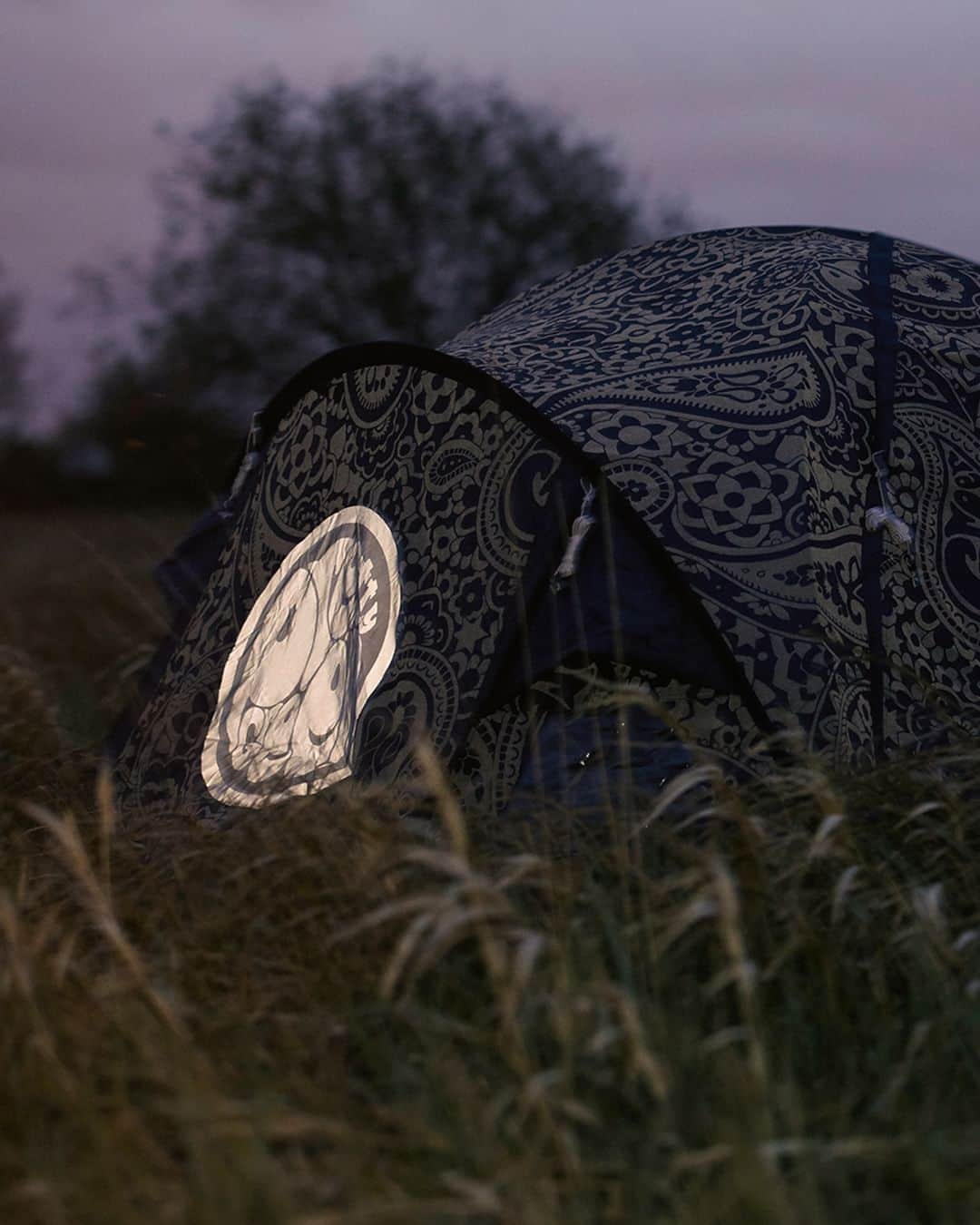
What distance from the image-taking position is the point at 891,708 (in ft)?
10.1

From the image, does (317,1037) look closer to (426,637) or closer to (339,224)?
(426,637)

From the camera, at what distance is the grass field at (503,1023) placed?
1547 mm

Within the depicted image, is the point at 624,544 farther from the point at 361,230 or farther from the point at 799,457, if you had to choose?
the point at 361,230

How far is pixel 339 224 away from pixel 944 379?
12377mm

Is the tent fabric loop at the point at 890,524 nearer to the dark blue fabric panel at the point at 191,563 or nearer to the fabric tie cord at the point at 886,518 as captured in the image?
the fabric tie cord at the point at 886,518

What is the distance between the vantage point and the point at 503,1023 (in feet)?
5.99

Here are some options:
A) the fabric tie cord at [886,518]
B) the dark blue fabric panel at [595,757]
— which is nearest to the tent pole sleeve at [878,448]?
the fabric tie cord at [886,518]

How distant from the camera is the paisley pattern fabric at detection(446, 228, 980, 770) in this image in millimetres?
3008

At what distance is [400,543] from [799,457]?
850mm

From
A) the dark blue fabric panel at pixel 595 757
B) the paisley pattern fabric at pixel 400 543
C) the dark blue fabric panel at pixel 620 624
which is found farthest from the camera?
the paisley pattern fabric at pixel 400 543

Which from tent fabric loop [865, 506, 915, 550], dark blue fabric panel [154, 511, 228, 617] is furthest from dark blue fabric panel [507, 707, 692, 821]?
dark blue fabric panel [154, 511, 228, 617]

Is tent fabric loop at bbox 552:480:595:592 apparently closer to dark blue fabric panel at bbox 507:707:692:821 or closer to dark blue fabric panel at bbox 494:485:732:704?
dark blue fabric panel at bbox 494:485:732:704

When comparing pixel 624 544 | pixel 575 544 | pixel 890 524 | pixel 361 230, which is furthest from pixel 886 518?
pixel 361 230

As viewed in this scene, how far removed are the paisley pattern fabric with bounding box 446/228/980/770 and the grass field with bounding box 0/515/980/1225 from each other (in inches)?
15.3
